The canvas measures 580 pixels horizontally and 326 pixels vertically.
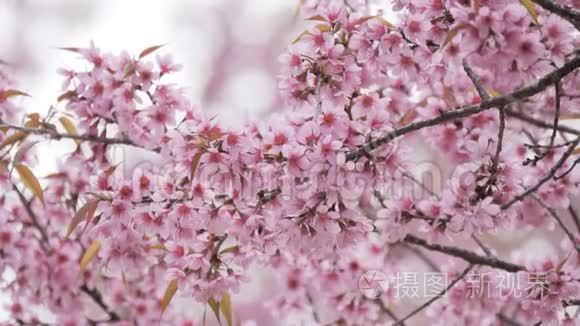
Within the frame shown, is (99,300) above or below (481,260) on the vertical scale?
below

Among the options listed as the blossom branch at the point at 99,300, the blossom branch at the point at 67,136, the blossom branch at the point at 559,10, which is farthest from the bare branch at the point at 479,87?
the blossom branch at the point at 99,300

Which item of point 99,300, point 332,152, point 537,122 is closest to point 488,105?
point 332,152

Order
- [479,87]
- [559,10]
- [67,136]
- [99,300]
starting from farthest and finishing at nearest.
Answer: [99,300] < [67,136] < [479,87] < [559,10]

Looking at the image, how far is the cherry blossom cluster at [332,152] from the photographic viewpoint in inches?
45.3

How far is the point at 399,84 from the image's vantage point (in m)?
1.82

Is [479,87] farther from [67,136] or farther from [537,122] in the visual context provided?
[67,136]

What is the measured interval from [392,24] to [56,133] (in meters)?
0.81

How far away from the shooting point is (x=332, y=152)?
1.13 metres

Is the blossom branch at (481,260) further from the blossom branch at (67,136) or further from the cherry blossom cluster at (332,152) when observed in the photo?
the blossom branch at (67,136)

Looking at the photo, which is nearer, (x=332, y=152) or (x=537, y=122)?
(x=332, y=152)

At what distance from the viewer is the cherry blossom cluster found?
115cm

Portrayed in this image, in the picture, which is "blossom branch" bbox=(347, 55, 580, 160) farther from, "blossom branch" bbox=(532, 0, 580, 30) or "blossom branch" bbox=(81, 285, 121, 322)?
"blossom branch" bbox=(81, 285, 121, 322)

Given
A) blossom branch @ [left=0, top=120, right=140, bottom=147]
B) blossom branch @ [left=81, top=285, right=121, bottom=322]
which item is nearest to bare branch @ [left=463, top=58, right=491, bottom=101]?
blossom branch @ [left=0, top=120, right=140, bottom=147]

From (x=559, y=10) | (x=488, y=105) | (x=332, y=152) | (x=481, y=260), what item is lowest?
(x=481, y=260)
